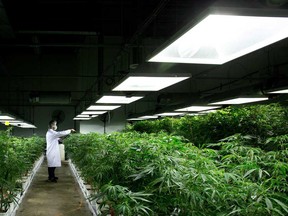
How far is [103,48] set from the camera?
11.2 metres

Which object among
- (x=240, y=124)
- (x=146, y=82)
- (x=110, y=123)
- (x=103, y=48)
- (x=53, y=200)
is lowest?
(x=53, y=200)

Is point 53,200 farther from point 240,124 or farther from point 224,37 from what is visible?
point 224,37

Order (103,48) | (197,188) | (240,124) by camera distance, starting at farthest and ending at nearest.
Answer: (103,48) < (240,124) < (197,188)

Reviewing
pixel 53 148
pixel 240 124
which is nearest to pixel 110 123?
pixel 53 148

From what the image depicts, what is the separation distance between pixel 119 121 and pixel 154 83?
10.3m

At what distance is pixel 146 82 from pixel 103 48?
7852mm

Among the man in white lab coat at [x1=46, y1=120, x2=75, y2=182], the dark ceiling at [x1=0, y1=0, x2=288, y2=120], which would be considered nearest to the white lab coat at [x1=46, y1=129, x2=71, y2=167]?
the man in white lab coat at [x1=46, y1=120, x2=75, y2=182]

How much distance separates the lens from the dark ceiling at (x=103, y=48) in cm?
571

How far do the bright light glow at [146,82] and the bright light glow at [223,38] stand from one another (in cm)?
92

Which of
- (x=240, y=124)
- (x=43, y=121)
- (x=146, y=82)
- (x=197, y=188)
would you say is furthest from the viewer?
(x=43, y=121)

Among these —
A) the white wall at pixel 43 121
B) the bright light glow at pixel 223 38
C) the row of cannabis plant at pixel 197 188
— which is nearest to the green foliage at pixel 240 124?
the row of cannabis plant at pixel 197 188

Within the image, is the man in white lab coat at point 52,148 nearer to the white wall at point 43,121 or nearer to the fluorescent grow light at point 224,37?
the fluorescent grow light at point 224,37

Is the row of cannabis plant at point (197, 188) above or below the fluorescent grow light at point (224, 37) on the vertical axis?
below

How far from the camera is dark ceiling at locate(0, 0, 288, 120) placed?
571 centimetres
